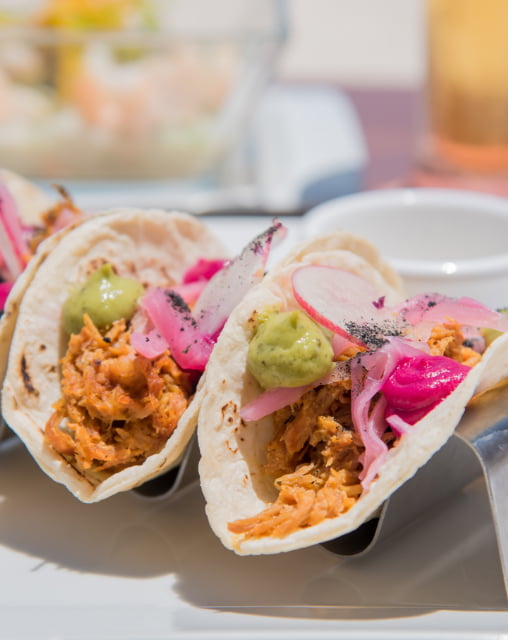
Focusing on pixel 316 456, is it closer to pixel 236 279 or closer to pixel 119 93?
pixel 236 279

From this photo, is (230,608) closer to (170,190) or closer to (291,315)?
(291,315)

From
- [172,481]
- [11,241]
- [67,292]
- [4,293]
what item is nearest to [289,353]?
[172,481]

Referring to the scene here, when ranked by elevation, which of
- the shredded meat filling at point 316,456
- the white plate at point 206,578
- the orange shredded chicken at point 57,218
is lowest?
the white plate at point 206,578

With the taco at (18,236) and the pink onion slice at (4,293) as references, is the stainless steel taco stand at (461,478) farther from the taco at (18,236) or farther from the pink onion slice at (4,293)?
the pink onion slice at (4,293)

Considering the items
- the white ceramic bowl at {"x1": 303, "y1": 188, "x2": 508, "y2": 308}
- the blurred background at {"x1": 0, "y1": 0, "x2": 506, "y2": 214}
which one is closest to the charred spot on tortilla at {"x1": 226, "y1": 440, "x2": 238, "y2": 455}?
the white ceramic bowl at {"x1": 303, "y1": 188, "x2": 508, "y2": 308}

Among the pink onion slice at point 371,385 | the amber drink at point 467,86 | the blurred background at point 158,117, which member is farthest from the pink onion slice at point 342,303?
the amber drink at point 467,86

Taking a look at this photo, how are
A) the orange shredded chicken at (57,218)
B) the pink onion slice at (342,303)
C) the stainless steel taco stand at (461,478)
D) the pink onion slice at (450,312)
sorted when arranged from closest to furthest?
the stainless steel taco stand at (461,478)
the pink onion slice at (342,303)
the pink onion slice at (450,312)
the orange shredded chicken at (57,218)

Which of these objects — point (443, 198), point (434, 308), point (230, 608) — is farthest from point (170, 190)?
point (230, 608)
